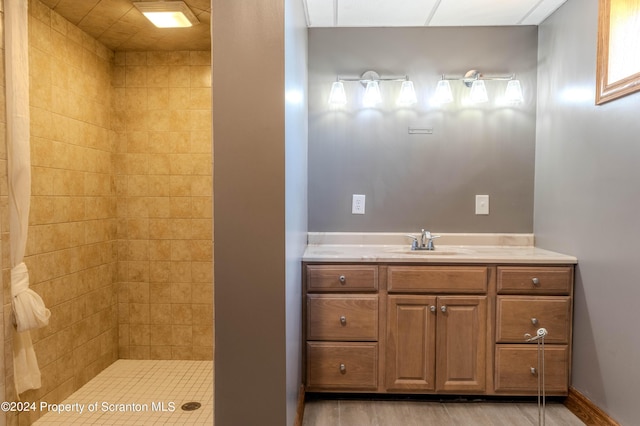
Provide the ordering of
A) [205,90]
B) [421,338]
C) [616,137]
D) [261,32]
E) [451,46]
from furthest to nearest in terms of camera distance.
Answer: [205,90], [451,46], [421,338], [616,137], [261,32]

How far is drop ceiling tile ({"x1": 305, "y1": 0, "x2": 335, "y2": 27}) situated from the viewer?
7.99 feet

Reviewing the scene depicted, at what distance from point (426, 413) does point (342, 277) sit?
0.87 metres

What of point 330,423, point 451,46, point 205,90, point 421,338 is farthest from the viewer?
point 205,90

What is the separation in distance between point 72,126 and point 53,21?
599 mm

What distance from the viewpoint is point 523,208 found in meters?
2.81

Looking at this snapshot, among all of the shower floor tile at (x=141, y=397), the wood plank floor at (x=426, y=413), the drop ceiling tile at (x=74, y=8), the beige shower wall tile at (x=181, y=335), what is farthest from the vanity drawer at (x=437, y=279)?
the drop ceiling tile at (x=74, y=8)

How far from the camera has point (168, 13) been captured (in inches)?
92.1

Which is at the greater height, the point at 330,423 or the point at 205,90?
the point at 205,90

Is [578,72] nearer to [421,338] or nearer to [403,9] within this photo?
[403,9]

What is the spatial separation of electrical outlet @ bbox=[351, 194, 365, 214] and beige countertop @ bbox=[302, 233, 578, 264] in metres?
0.16

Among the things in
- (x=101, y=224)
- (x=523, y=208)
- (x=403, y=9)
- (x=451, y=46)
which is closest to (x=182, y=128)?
(x=101, y=224)

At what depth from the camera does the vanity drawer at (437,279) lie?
2.34 metres

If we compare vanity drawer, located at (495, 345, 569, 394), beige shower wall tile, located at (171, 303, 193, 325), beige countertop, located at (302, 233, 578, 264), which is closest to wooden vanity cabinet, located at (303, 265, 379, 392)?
beige countertop, located at (302, 233, 578, 264)

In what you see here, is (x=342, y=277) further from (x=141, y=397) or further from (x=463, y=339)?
(x=141, y=397)
